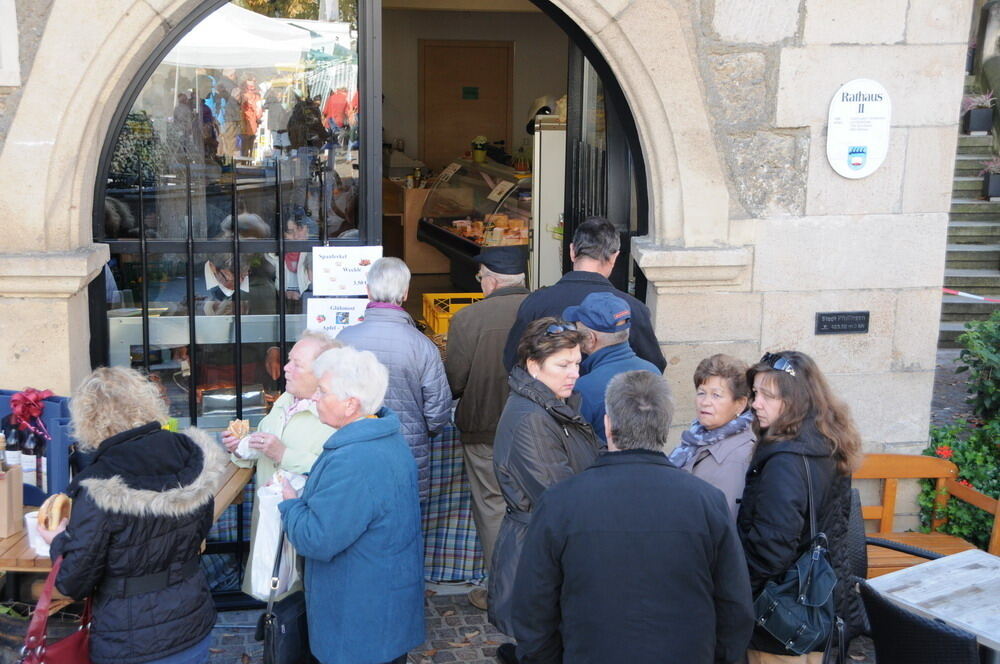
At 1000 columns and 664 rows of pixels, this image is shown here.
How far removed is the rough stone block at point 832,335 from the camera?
509 cm

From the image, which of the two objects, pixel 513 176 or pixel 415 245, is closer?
pixel 513 176

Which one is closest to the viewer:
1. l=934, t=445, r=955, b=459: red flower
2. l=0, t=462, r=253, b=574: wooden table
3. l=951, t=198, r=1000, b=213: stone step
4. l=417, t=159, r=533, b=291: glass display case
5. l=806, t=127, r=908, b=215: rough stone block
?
l=0, t=462, r=253, b=574: wooden table

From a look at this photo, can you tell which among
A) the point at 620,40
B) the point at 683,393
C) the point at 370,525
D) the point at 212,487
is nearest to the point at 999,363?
the point at 683,393

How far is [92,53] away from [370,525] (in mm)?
2408

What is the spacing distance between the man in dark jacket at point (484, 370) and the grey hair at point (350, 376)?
1.52 metres

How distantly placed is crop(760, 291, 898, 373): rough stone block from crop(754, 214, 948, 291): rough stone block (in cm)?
5

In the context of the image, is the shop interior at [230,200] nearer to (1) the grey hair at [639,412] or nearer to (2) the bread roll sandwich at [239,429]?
(2) the bread roll sandwich at [239,429]

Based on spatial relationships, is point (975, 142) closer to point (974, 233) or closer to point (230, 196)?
point (974, 233)

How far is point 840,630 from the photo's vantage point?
3.51 m

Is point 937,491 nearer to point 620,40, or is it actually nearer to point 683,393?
point 683,393

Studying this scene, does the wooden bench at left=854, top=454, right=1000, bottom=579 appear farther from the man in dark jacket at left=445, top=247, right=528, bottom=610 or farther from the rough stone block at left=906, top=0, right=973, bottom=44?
the rough stone block at left=906, top=0, right=973, bottom=44

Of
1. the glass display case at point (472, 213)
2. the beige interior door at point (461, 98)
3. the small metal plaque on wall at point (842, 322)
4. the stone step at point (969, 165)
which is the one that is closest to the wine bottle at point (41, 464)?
the small metal plaque on wall at point (842, 322)

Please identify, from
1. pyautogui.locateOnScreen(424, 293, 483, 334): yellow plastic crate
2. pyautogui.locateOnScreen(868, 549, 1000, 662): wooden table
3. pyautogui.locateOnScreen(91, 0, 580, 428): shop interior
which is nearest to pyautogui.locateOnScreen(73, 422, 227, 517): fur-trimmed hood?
pyautogui.locateOnScreen(91, 0, 580, 428): shop interior

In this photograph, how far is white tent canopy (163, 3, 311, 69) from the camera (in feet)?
15.6
